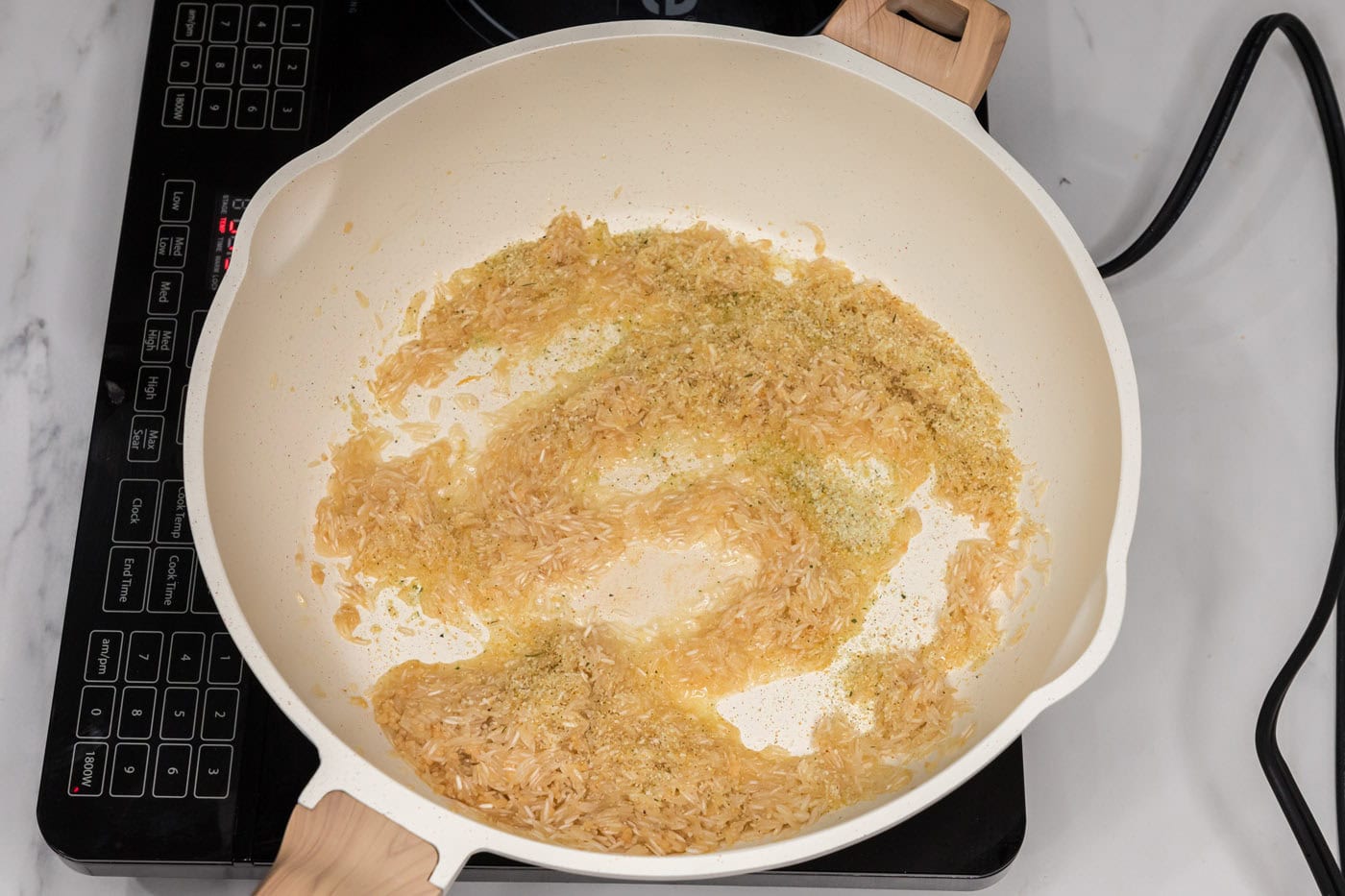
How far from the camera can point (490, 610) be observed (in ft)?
4.31

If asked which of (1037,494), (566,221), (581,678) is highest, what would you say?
(566,221)

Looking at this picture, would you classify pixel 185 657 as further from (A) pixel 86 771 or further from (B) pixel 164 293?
(B) pixel 164 293

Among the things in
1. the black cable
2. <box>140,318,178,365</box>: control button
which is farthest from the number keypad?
the black cable

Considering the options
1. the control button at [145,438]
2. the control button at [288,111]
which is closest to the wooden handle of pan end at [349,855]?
the control button at [145,438]

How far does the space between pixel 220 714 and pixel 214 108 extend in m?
0.67

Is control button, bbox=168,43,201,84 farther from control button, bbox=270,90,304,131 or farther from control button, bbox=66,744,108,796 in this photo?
control button, bbox=66,744,108,796

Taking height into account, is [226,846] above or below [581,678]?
below

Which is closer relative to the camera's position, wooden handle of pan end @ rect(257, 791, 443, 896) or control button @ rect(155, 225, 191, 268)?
wooden handle of pan end @ rect(257, 791, 443, 896)

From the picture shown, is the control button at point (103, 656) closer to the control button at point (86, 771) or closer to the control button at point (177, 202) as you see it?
the control button at point (86, 771)

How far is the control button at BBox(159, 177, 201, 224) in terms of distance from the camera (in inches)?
51.3

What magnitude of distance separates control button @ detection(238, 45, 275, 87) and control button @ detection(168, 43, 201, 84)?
0.18 feet

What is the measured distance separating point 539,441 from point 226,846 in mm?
524

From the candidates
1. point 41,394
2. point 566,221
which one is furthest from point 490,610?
point 41,394

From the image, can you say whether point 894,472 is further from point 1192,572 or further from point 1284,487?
point 1284,487
